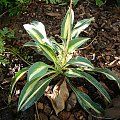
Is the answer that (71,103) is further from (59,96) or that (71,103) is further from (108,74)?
(108,74)

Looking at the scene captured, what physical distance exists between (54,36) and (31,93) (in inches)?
22.2

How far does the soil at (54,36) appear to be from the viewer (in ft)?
5.87

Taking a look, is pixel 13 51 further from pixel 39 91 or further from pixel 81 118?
pixel 81 118

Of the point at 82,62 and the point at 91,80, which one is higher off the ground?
the point at 82,62

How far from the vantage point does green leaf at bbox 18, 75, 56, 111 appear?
5.56 feet

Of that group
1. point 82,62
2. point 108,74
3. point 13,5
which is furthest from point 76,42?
point 13,5

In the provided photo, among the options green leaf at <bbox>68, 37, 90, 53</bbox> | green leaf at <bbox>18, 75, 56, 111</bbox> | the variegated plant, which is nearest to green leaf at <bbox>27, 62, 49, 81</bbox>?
the variegated plant

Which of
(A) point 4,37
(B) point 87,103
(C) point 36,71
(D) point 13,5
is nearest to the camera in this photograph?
(C) point 36,71

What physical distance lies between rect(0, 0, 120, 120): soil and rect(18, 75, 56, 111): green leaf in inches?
4.0

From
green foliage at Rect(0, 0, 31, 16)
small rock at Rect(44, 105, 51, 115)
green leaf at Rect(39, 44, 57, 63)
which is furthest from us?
green foliage at Rect(0, 0, 31, 16)

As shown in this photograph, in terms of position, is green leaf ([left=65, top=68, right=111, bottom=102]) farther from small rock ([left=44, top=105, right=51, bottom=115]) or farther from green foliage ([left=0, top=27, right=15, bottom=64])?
green foliage ([left=0, top=27, right=15, bottom=64])

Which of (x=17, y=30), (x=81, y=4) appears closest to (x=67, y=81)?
(x=17, y=30)

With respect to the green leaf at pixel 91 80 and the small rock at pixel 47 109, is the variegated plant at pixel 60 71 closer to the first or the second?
the green leaf at pixel 91 80

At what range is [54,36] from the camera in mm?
2139
